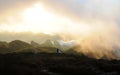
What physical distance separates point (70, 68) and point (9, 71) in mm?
12467

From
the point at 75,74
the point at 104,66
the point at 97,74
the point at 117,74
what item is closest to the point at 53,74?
the point at 75,74

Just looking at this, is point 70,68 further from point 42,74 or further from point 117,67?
point 117,67

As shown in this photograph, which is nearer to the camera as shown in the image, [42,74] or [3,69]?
[3,69]

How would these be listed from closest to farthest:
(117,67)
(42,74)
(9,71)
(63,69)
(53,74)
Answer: (9,71) < (42,74) < (53,74) < (63,69) < (117,67)

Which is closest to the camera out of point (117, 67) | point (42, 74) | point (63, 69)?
point (42, 74)

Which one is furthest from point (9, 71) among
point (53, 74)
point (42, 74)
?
point (53, 74)

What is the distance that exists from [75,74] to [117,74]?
676cm

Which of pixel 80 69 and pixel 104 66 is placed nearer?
pixel 80 69

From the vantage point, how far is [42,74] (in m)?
Answer: 35.8

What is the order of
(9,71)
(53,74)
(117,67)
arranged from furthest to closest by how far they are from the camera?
(117,67), (53,74), (9,71)

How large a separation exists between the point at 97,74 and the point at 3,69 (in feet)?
50.0

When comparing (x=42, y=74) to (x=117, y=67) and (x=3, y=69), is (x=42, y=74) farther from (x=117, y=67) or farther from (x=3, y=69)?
(x=117, y=67)

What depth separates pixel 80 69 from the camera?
41938 mm

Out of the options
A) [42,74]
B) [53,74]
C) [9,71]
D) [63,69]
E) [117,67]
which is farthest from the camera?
[117,67]
